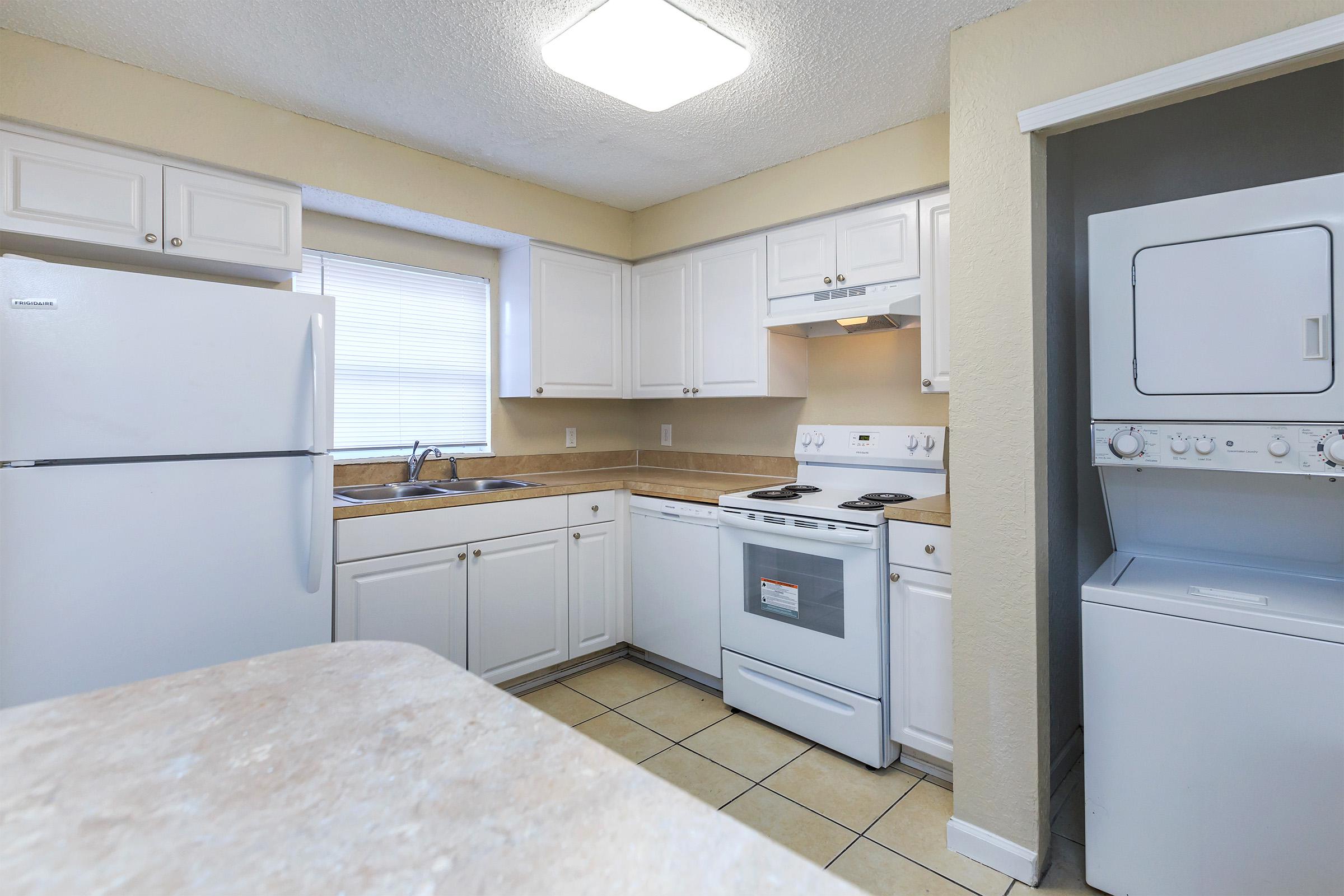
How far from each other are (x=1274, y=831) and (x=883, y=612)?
43.0 inches

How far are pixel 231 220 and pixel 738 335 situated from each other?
208 cm

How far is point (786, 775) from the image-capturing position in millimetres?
2412

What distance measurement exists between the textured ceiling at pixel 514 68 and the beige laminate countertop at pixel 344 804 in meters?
1.89

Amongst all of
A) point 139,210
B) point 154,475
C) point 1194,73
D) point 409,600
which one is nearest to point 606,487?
point 409,600

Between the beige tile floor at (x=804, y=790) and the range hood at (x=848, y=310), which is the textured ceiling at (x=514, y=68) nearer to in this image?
the range hood at (x=848, y=310)

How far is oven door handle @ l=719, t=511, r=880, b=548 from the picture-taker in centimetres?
237


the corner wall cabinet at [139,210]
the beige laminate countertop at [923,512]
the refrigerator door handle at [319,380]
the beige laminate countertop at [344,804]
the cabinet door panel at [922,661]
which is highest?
the corner wall cabinet at [139,210]

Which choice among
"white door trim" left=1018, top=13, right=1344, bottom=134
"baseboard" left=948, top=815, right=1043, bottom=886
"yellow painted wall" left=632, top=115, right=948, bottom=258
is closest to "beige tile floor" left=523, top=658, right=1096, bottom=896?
"baseboard" left=948, top=815, right=1043, bottom=886

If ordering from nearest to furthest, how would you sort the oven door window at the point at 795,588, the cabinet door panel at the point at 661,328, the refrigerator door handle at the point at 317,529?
the refrigerator door handle at the point at 317,529
the oven door window at the point at 795,588
the cabinet door panel at the point at 661,328

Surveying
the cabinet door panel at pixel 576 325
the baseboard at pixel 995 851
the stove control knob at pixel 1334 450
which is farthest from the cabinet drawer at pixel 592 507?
the stove control knob at pixel 1334 450

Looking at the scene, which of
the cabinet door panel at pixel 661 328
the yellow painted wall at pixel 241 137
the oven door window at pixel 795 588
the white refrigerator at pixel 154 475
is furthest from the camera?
the cabinet door panel at pixel 661 328

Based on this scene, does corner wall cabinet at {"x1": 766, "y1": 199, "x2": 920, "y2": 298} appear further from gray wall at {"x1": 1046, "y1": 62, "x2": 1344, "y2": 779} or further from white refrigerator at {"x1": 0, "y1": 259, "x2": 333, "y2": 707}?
white refrigerator at {"x1": 0, "y1": 259, "x2": 333, "y2": 707}

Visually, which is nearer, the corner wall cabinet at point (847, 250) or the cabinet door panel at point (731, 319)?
the corner wall cabinet at point (847, 250)

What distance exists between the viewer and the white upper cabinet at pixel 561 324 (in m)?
3.43
